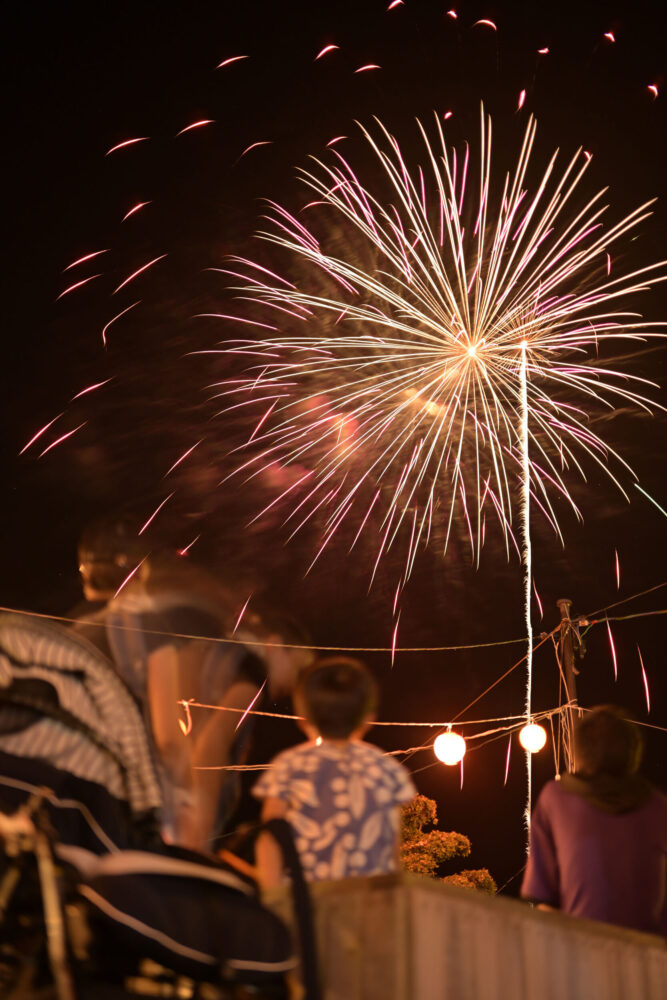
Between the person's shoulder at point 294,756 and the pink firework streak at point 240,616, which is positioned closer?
the person's shoulder at point 294,756

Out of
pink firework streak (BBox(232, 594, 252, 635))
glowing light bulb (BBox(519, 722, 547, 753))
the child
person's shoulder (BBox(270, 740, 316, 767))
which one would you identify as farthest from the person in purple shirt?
glowing light bulb (BBox(519, 722, 547, 753))

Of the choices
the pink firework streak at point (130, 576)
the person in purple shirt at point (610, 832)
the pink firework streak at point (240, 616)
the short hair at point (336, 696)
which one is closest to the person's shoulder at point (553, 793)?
the person in purple shirt at point (610, 832)

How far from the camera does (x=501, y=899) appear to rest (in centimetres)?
295

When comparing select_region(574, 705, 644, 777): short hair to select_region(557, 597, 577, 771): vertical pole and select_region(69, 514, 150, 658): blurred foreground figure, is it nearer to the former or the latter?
select_region(69, 514, 150, 658): blurred foreground figure

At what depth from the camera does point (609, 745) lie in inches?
151

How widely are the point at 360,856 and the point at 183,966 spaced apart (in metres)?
1.12

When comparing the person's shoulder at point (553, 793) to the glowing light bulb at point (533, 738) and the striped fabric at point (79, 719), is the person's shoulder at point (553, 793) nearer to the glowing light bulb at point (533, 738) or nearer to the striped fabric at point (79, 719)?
the striped fabric at point (79, 719)

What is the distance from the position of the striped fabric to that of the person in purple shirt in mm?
1770

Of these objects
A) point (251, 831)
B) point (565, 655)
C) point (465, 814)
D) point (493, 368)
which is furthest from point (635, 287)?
point (465, 814)

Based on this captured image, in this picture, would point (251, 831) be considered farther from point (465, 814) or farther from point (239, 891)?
point (465, 814)

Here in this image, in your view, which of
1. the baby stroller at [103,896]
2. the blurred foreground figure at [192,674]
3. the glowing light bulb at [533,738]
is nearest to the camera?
the baby stroller at [103,896]

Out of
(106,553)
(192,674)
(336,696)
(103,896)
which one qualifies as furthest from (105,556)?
(103,896)

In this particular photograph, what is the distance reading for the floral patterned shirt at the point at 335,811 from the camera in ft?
10.6

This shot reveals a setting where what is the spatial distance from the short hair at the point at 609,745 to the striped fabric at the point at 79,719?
1748mm
